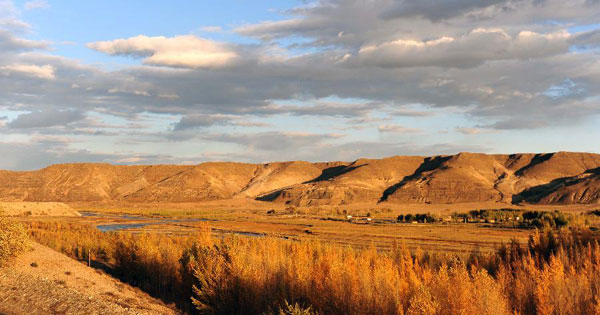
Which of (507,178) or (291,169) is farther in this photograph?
(291,169)

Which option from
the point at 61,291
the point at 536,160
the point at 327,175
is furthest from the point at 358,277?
the point at 327,175

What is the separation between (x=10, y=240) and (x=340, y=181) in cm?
12536

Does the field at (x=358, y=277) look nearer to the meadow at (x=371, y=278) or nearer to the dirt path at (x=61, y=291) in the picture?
the meadow at (x=371, y=278)

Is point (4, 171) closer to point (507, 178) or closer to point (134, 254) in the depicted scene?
point (507, 178)

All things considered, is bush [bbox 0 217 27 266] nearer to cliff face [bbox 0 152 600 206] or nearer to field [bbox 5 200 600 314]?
field [bbox 5 200 600 314]

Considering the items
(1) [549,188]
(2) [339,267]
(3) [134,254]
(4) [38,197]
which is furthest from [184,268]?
(4) [38,197]

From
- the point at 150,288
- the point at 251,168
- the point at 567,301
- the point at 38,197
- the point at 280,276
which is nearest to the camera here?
the point at 567,301

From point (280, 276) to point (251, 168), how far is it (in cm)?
17687

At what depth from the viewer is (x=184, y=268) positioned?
21.4 m

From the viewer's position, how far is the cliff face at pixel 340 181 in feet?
409

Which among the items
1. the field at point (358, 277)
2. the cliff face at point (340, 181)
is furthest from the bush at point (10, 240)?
the cliff face at point (340, 181)

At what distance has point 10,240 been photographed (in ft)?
72.2

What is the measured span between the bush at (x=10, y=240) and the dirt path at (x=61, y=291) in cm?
39

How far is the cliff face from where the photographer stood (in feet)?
409
